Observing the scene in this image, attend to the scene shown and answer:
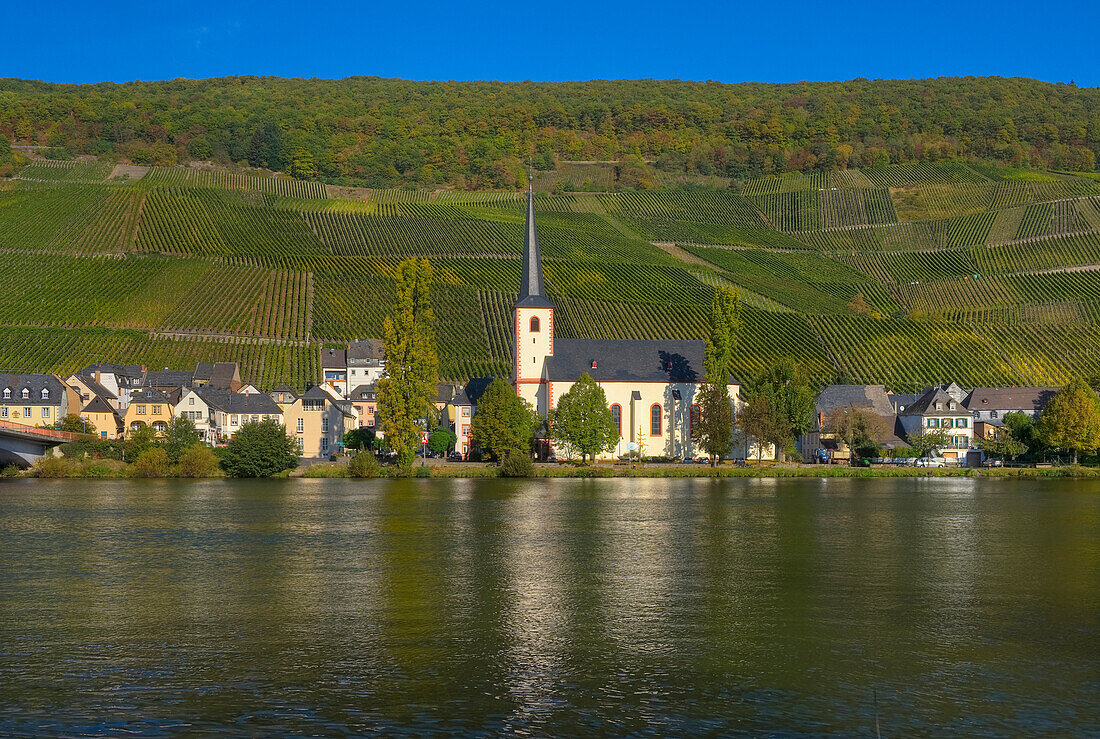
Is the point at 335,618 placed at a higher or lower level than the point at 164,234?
lower

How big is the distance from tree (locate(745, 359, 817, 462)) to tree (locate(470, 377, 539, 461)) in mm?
16644

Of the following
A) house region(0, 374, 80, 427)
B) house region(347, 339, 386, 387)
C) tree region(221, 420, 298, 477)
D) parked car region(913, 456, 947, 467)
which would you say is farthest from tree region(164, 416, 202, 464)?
parked car region(913, 456, 947, 467)

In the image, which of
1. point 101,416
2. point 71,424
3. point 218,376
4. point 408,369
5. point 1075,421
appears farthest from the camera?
point 218,376

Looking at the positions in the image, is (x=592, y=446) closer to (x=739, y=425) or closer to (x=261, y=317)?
(x=739, y=425)

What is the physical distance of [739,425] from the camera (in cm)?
8050

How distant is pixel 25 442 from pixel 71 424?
11.0 metres

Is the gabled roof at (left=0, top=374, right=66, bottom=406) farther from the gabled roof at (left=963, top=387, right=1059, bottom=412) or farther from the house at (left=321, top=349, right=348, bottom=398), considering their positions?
the gabled roof at (left=963, top=387, right=1059, bottom=412)

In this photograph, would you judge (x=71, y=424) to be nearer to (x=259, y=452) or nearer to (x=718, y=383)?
(x=259, y=452)

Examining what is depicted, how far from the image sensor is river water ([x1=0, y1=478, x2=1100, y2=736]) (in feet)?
55.8

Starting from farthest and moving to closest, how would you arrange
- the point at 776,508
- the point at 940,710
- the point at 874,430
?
1. the point at 874,430
2. the point at 776,508
3. the point at 940,710

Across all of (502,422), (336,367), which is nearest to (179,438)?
(502,422)

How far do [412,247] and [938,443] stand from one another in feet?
241

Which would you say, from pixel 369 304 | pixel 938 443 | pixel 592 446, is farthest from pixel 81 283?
pixel 938 443

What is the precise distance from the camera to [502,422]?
256 feet
